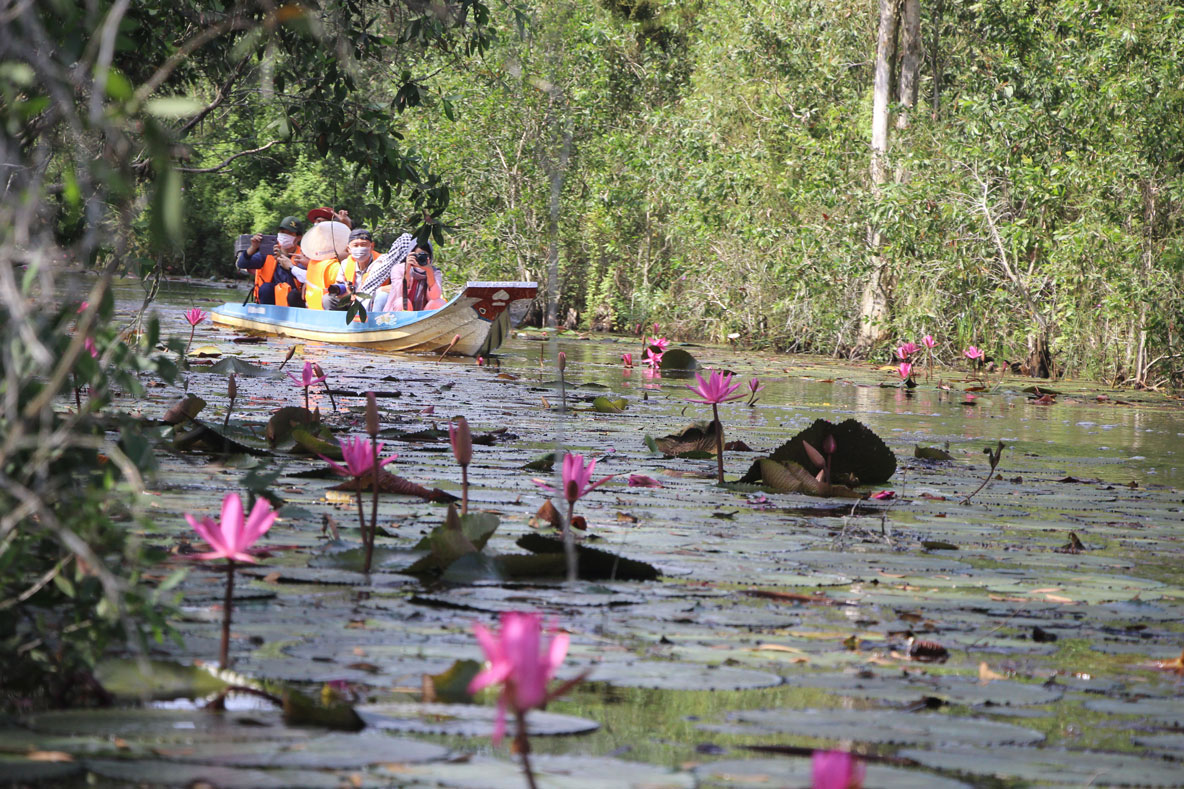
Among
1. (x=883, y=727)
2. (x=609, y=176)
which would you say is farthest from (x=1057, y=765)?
(x=609, y=176)

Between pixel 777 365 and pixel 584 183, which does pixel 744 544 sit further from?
pixel 584 183

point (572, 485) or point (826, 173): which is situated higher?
point (826, 173)

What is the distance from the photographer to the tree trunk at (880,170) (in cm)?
1622

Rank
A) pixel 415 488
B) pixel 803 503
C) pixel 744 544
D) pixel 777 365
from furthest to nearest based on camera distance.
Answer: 1. pixel 777 365
2. pixel 803 503
3. pixel 415 488
4. pixel 744 544

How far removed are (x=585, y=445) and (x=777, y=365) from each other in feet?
29.8

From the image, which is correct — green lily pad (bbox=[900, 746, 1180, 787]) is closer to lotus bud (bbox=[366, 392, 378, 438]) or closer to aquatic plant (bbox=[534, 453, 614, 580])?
aquatic plant (bbox=[534, 453, 614, 580])

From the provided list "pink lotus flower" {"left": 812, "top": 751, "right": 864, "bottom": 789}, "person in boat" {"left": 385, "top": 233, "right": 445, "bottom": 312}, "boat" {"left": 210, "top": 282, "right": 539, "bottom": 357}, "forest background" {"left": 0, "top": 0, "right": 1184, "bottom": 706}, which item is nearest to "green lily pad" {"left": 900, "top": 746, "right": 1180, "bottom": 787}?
"pink lotus flower" {"left": 812, "top": 751, "right": 864, "bottom": 789}

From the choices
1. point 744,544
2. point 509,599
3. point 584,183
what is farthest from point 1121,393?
point 584,183

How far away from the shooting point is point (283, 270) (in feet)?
54.1

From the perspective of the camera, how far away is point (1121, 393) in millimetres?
11445

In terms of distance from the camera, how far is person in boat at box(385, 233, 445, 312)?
14375mm

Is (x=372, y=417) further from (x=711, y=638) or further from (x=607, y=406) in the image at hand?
(x=607, y=406)

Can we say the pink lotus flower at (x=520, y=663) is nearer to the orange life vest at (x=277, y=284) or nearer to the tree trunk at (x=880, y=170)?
the tree trunk at (x=880, y=170)

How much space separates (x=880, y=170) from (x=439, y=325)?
6.63m
